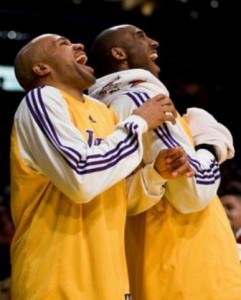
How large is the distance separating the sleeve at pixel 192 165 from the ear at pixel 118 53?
26 centimetres

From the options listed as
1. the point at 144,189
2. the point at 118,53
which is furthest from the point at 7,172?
the point at 144,189

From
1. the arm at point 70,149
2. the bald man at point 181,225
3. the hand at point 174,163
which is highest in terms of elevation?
the arm at point 70,149

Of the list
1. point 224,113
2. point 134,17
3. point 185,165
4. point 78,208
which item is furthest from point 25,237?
point 224,113

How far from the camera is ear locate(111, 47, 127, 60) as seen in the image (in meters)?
2.85

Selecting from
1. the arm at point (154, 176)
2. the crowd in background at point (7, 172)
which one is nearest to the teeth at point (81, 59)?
the arm at point (154, 176)

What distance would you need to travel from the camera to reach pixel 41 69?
2.60 meters

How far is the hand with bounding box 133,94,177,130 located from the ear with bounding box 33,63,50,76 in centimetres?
32

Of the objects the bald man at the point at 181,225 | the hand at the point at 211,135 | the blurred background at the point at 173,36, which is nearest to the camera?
the bald man at the point at 181,225

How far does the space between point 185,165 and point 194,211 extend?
237mm

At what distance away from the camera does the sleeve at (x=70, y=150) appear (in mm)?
2305

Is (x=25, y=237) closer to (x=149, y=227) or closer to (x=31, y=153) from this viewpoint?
(x=31, y=153)

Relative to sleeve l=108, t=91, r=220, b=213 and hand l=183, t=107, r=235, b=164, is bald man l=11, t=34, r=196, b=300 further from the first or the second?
hand l=183, t=107, r=235, b=164

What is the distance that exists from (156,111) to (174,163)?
0.18 m

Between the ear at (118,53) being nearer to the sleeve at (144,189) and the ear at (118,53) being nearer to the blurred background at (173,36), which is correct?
the sleeve at (144,189)
